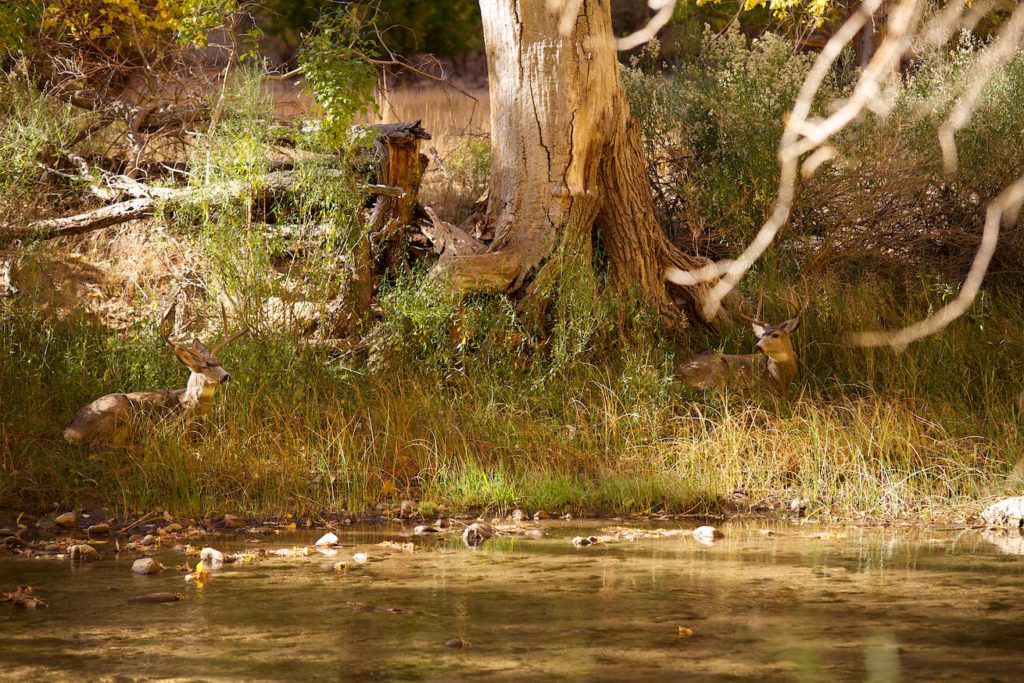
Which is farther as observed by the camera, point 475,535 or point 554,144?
point 554,144

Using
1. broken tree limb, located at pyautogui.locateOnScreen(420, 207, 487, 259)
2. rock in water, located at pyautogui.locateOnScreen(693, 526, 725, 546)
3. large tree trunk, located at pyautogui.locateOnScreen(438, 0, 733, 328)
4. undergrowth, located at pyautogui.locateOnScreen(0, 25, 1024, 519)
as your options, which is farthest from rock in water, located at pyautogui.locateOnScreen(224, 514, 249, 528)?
→ large tree trunk, located at pyautogui.locateOnScreen(438, 0, 733, 328)

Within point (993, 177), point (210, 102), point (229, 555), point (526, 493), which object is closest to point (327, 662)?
point (229, 555)

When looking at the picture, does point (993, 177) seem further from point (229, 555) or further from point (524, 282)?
point (229, 555)

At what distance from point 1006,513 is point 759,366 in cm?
269

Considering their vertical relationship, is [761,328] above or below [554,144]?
below

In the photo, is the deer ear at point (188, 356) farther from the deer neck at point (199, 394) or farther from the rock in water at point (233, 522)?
the rock in water at point (233, 522)

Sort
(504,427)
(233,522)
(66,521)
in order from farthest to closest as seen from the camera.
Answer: (504,427), (233,522), (66,521)

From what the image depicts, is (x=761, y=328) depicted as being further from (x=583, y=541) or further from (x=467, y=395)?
(x=583, y=541)

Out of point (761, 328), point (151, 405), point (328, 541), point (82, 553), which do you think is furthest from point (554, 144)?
point (82, 553)

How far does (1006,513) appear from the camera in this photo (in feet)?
28.0

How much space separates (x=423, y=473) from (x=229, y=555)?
2238 millimetres

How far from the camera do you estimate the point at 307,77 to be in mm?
11336

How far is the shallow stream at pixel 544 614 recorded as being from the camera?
16.8 feet

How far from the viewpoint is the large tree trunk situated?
463 inches
